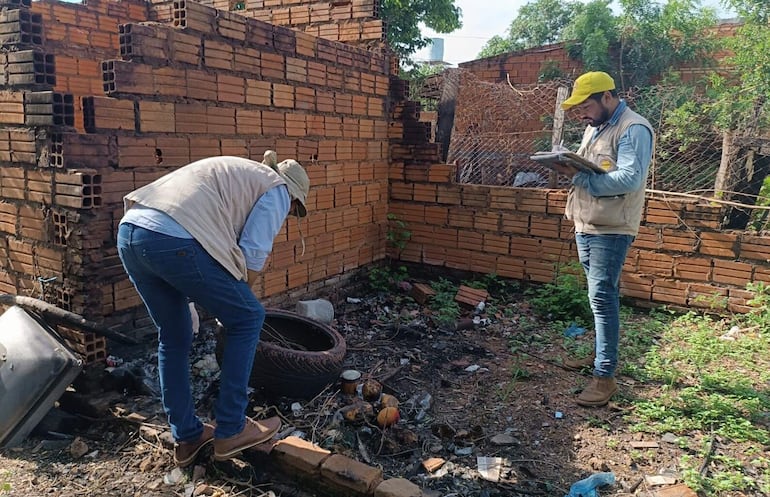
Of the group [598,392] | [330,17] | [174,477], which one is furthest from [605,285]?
[330,17]

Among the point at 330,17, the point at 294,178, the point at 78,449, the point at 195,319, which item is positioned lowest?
the point at 78,449

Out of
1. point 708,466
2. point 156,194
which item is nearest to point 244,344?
point 156,194

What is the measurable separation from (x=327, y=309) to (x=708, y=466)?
3.26 meters

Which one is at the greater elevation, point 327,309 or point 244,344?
point 244,344

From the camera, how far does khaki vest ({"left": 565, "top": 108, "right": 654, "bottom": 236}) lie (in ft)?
11.7

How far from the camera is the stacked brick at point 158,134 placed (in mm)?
3559

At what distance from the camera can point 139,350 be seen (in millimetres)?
3959

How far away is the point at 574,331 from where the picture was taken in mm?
5133

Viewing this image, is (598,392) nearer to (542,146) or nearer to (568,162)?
(568,162)

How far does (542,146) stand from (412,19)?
933 centimetres

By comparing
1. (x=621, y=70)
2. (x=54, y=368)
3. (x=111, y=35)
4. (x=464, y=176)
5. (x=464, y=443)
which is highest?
(x=621, y=70)

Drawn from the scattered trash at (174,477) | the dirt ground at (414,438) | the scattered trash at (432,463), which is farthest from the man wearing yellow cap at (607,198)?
the scattered trash at (174,477)

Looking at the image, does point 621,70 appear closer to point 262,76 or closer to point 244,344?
point 262,76

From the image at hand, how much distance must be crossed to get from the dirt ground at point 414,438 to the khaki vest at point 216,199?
1.17 meters
